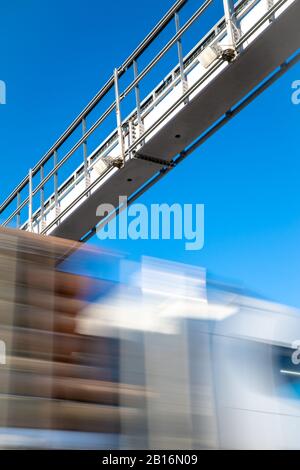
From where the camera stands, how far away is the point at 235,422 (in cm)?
241

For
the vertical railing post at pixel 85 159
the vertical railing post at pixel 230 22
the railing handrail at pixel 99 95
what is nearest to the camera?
the vertical railing post at pixel 230 22

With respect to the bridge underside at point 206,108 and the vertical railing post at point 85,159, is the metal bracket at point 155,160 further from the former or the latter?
the vertical railing post at point 85,159

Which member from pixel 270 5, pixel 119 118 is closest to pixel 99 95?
pixel 119 118

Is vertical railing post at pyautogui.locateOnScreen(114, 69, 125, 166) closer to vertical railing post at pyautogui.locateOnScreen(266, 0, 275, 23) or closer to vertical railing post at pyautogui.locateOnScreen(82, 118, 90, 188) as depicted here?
vertical railing post at pyautogui.locateOnScreen(82, 118, 90, 188)

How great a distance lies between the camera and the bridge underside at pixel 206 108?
6051 mm

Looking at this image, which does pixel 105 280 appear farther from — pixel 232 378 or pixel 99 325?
pixel 232 378

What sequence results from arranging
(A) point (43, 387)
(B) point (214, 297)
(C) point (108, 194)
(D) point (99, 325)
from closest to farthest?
1. (A) point (43, 387)
2. (D) point (99, 325)
3. (B) point (214, 297)
4. (C) point (108, 194)

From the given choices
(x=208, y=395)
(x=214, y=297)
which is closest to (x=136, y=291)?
(x=214, y=297)

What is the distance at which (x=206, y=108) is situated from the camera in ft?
22.8

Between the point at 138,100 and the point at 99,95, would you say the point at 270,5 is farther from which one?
the point at 99,95

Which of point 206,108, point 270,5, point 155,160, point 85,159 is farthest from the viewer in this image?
point 85,159

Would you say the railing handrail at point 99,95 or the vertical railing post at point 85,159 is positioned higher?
the railing handrail at point 99,95
